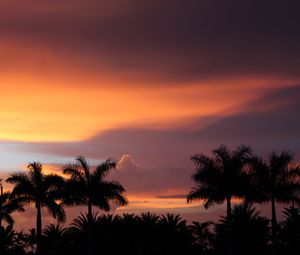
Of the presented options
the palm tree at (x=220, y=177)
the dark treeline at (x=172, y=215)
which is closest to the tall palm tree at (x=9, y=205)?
the dark treeline at (x=172, y=215)

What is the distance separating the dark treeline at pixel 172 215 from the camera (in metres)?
70.6

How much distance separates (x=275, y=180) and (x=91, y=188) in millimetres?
21018

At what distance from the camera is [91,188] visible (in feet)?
256

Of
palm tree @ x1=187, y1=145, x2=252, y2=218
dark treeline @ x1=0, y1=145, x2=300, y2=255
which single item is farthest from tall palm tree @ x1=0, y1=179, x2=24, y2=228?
palm tree @ x1=187, y1=145, x2=252, y2=218

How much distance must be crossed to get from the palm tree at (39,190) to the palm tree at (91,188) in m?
1.39

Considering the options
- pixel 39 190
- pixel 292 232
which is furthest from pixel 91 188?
pixel 292 232

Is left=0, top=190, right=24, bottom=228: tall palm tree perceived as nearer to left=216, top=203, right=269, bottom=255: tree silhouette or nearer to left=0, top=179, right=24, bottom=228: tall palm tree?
left=0, top=179, right=24, bottom=228: tall palm tree

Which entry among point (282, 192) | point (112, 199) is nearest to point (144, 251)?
point (112, 199)

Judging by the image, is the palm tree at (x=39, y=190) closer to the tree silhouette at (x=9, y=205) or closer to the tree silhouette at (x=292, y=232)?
the tree silhouette at (x=9, y=205)

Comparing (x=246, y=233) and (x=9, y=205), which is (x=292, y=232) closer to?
(x=246, y=233)

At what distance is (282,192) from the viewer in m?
72.0

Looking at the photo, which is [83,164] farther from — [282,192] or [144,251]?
[282,192]

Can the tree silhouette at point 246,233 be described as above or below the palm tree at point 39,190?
below

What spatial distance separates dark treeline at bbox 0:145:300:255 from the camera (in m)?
70.6
